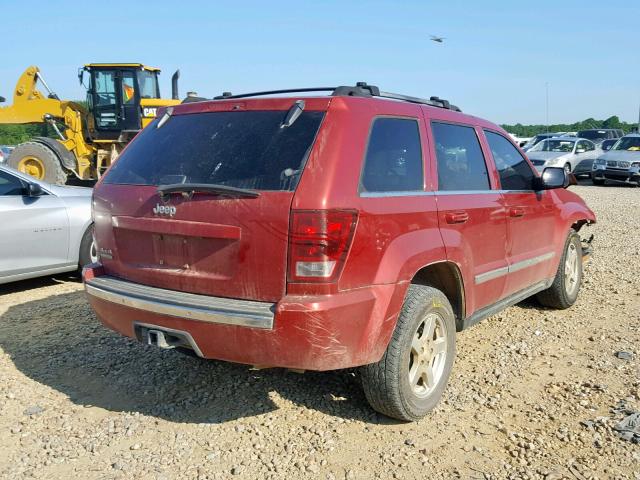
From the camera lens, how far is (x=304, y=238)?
9.30 ft

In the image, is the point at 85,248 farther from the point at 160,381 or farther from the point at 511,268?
the point at 511,268

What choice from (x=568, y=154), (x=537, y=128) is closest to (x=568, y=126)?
(x=537, y=128)

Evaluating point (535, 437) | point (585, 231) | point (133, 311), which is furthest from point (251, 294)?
point (585, 231)

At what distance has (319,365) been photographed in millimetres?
2922

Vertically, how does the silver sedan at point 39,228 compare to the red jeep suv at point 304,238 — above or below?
below

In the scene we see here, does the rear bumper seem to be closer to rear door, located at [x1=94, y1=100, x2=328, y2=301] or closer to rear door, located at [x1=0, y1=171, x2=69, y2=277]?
rear door, located at [x1=94, y1=100, x2=328, y2=301]

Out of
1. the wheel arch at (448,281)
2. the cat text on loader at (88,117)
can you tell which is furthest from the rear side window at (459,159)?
the cat text on loader at (88,117)

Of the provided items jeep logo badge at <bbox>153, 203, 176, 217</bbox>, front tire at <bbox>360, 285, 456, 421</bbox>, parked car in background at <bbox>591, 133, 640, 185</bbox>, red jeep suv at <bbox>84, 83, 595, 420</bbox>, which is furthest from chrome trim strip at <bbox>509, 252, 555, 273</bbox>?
parked car in background at <bbox>591, 133, 640, 185</bbox>

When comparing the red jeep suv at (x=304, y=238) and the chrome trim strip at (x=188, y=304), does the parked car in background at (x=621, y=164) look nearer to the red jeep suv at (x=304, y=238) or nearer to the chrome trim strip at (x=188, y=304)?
the red jeep suv at (x=304, y=238)

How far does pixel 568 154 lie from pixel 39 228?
62.7 ft

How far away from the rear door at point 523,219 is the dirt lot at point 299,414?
577mm

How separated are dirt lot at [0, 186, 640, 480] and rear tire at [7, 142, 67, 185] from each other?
961 centimetres

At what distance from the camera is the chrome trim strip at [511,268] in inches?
157

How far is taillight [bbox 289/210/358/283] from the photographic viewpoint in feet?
9.27
